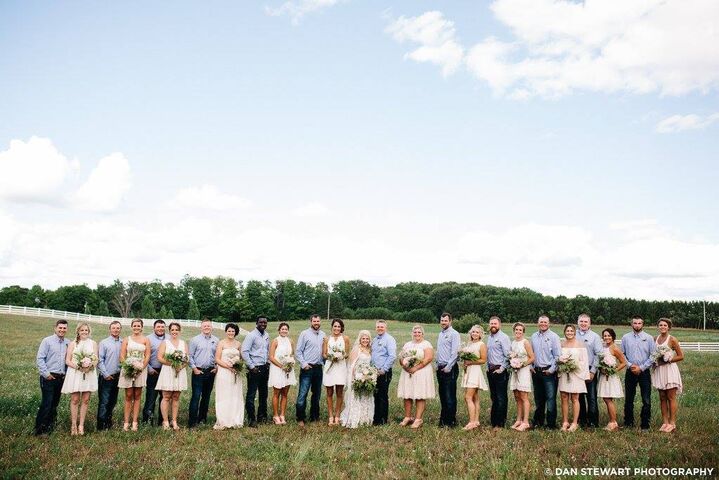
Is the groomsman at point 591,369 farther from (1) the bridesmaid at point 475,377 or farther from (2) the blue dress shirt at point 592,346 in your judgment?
(1) the bridesmaid at point 475,377

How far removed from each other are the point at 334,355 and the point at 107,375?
4.62 m

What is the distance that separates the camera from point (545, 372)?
11016 millimetres

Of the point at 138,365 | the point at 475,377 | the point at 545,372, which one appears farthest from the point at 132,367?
the point at 545,372

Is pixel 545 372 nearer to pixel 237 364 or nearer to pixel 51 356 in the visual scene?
pixel 237 364

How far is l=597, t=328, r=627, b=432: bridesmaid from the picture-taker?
10.8m

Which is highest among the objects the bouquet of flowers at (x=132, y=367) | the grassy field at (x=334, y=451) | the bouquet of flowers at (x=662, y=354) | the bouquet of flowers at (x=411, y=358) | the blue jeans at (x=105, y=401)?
the bouquet of flowers at (x=662, y=354)

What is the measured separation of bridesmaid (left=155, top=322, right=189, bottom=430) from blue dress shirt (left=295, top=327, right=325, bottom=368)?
2.44m

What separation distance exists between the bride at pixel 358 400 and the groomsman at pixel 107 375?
478 cm

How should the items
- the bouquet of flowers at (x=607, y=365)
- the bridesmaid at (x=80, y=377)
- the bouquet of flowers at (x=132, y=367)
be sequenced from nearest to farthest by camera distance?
the bridesmaid at (x=80, y=377)
the bouquet of flowers at (x=132, y=367)
the bouquet of flowers at (x=607, y=365)

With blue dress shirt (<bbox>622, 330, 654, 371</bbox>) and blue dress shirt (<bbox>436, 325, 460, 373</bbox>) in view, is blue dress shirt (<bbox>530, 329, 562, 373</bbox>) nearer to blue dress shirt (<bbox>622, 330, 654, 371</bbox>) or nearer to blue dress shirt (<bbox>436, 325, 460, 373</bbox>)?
blue dress shirt (<bbox>622, 330, 654, 371</bbox>)

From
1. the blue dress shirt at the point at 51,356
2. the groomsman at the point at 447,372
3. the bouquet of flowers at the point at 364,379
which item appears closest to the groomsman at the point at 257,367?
the bouquet of flowers at the point at 364,379

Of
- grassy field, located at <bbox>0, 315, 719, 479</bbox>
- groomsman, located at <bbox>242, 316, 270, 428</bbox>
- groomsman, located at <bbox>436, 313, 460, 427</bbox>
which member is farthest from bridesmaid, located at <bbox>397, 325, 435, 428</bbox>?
groomsman, located at <bbox>242, 316, 270, 428</bbox>

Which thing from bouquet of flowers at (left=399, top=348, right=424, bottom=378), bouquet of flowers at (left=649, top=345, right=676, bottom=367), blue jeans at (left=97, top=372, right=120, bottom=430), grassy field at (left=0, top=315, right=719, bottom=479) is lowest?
grassy field at (left=0, top=315, right=719, bottom=479)

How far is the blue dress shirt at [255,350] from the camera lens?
38.1ft
